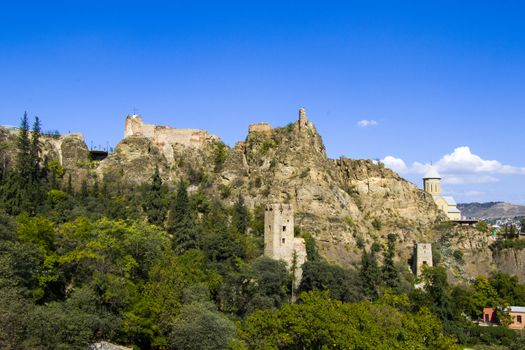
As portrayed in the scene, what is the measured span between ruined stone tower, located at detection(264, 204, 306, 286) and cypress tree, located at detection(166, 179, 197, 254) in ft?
26.6

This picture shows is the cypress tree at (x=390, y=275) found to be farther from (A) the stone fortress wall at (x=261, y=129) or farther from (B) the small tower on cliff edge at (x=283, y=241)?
(A) the stone fortress wall at (x=261, y=129)

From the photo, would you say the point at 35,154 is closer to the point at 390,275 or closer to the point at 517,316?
the point at 390,275

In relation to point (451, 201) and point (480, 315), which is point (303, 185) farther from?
point (451, 201)

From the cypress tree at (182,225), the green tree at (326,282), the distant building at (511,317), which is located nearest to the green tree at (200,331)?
the green tree at (326,282)

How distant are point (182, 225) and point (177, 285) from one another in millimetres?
18776

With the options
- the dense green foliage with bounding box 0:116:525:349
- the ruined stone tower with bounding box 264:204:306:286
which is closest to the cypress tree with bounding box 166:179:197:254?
the dense green foliage with bounding box 0:116:525:349

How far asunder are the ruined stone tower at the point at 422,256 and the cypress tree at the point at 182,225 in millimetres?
30399

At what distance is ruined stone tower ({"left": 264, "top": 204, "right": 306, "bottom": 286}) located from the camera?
61844 millimetres

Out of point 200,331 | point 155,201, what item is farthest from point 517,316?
point 155,201

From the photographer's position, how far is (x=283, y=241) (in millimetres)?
62438

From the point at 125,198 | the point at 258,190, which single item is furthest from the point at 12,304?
the point at 258,190

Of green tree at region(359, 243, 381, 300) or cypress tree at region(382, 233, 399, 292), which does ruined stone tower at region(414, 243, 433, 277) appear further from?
green tree at region(359, 243, 381, 300)

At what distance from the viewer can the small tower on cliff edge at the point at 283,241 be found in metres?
61.8

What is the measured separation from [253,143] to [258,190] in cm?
908
